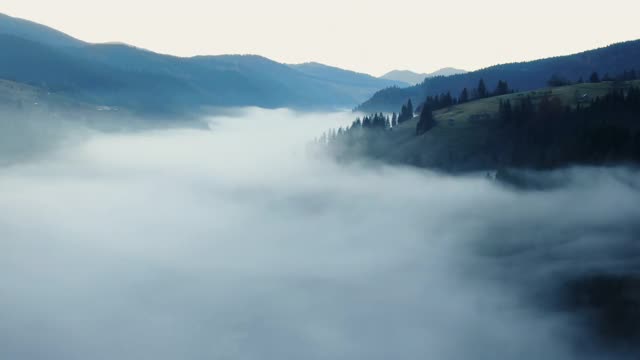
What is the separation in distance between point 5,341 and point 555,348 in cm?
15565

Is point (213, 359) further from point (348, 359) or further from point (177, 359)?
point (348, 359)

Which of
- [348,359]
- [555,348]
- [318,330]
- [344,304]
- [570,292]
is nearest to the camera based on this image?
[555,348]

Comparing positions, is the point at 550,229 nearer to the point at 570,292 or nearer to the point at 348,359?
the point at 570,292

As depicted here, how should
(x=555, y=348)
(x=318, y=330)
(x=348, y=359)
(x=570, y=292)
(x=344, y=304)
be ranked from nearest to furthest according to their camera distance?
(x=555, y=348) → (x=570, y=292) → (x=348, y=359) → (x=318, y=330) → (x=344, y=304)

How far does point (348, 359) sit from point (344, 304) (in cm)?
2863

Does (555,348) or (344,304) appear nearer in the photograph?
(555,348)

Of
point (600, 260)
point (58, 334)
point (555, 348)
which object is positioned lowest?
point (58, 334)

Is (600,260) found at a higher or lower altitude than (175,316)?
higher

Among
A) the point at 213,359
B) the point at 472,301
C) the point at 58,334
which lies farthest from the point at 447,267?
the point at 58,334

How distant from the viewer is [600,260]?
158500 mm

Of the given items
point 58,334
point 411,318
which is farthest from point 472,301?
point 58,334

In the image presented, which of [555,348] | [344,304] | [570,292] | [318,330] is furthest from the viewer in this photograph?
[344,304]

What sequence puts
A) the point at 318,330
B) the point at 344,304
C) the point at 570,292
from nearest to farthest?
the point at 570,292 → the point at 318,330 → the point at 344,304

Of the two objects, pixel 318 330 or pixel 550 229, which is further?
pixel 550 229
